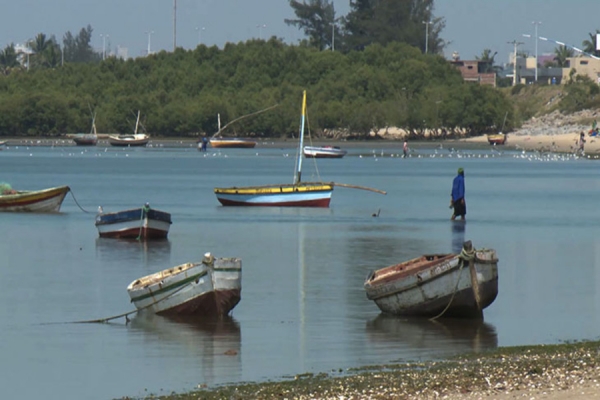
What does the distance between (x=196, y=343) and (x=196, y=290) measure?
213cm

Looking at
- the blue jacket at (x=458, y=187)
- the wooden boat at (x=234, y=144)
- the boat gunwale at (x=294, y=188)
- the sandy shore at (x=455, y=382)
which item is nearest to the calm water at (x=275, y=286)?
the boat gunwale at (x=294, y=188)

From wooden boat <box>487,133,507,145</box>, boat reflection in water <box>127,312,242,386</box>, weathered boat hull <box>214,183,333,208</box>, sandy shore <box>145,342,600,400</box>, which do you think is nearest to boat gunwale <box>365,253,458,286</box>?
boat reflection in water <box>127,312,242,386</box>

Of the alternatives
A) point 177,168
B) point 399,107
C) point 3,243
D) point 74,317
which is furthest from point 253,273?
point 399,107

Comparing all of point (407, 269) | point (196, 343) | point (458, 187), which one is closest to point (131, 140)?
point (458, 187)

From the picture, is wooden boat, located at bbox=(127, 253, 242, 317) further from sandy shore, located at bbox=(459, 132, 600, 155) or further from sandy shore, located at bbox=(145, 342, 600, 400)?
sandy shore, located at bbox=(459, 132, 600, 155)

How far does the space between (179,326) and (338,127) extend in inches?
6672

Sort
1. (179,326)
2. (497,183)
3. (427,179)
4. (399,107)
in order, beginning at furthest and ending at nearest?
(399,107) → (427,179) → (497,183) → (179,326)

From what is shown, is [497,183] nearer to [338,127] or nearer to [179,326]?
[179,326]

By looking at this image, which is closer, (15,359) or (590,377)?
(590,377)

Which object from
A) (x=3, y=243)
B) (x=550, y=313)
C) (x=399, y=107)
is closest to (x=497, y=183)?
(x=3, y=243)

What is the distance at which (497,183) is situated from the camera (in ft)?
276

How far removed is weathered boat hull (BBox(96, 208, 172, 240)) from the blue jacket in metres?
9.97

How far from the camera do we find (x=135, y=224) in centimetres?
4006

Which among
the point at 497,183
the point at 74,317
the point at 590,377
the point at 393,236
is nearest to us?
the point at 590,377
